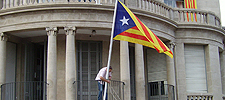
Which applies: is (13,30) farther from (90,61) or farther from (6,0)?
(90,61)

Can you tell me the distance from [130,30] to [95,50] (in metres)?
7.46

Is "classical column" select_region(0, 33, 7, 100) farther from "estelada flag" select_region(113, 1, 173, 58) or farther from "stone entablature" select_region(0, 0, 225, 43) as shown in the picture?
"estelada flag" select_region(113, 1, 173, 58)

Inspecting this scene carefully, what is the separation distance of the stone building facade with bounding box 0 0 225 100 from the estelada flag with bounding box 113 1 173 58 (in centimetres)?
421

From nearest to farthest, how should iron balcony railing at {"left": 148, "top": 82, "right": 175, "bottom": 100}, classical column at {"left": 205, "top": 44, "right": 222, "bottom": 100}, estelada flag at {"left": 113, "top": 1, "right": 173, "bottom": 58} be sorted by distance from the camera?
estelada flag at {"left": 113, "top": 1, "right": 173, "bottom": 58} → iron balcony railing at {"left": 148, "top": 82, "right": 175, "bottom": 100} → classical column at {"left": 205, "top": 44, "right": 222, "bottom": 100}

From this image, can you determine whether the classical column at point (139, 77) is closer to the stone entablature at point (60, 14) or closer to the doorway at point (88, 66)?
the stone entablature at point (60, 14)

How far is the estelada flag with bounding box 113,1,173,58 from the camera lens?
46.0 ft

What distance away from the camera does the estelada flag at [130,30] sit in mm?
14008

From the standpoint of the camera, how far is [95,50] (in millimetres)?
21391

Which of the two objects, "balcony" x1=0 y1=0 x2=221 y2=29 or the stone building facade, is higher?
"balcony" x1=0 y1=0 x2=221 y2=29

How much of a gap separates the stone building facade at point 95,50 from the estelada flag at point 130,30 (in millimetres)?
4213

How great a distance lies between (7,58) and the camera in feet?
69.1

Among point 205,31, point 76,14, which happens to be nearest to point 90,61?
point 76,14

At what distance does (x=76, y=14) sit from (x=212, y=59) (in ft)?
32.2

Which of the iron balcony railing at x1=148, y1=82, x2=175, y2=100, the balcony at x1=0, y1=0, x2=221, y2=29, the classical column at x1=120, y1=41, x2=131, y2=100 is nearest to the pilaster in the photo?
the balcony at x1=0, y1=0, x2=221, y2=29
